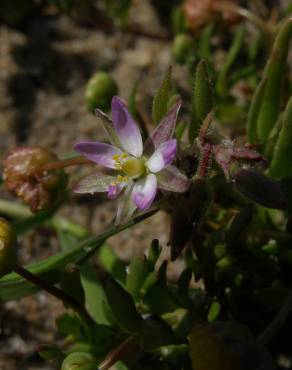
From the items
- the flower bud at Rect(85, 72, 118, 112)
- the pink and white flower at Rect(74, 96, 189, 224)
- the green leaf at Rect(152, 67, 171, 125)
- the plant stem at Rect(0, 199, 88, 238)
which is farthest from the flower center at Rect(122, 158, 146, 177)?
the plant stem at Rect(0, 199, 88, 238)

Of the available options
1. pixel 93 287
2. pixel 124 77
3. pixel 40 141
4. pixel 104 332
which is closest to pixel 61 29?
pixel 124 77

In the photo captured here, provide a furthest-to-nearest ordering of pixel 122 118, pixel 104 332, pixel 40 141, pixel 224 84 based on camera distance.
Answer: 1. pixel 40 141
2. pixel 224 84
3. pixel 104 332
4. pixel 122 118

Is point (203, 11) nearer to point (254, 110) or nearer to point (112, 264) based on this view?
point (254, 110)

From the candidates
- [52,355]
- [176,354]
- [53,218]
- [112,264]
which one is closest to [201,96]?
[112,264]

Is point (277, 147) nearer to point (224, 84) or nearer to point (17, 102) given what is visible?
point (224, 84)

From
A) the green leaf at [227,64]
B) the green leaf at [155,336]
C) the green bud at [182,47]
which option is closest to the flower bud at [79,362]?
the green leaf at [155,336]

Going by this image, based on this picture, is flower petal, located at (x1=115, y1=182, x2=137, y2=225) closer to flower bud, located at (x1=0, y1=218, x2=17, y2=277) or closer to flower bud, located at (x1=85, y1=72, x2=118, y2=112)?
flower bud, located at (x1=0, y1=218, x2=17, y2=277)
